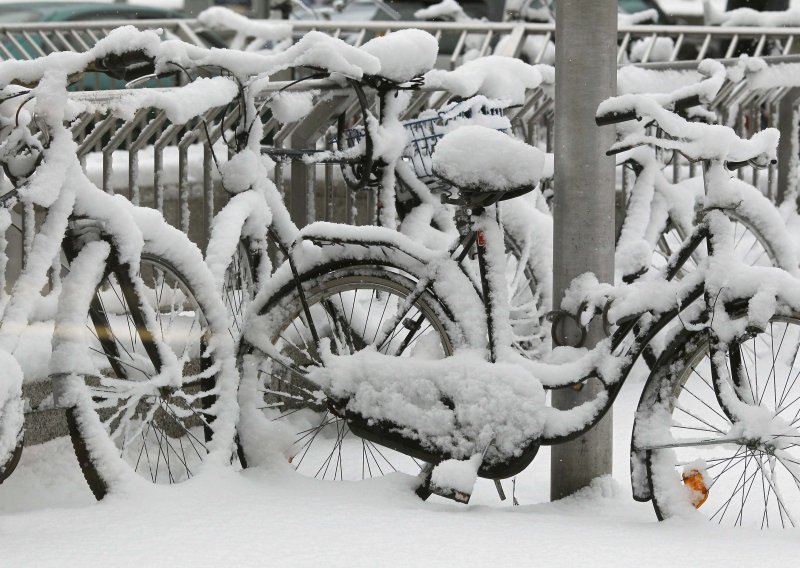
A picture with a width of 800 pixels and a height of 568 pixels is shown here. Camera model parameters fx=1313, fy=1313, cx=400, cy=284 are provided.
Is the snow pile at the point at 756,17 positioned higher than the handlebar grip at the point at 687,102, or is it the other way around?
the snow pile at the point at 756,17

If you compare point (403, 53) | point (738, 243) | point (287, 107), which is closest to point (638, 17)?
point (738, 243)

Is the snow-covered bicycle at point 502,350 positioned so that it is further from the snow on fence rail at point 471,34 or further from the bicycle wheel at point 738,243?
the snow on fence rail at point 471,34

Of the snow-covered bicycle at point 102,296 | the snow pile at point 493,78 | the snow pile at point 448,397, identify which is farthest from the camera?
the snow pile at point 493,78

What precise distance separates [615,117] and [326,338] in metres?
1.20

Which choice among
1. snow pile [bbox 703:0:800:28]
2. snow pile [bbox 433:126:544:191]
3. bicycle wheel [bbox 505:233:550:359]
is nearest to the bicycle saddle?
snow pile [bbox 433:126:544:191]

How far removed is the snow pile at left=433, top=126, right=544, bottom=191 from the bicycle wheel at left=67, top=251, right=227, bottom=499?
97cm

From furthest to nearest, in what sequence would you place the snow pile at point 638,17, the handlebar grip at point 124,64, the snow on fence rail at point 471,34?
the snow pile at point 638,17 → the snow on fence rail at point 471,34 → the handlebar grip at point 124,64

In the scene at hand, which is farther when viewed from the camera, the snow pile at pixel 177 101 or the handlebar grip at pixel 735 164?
the snow pile at pixel 177 101

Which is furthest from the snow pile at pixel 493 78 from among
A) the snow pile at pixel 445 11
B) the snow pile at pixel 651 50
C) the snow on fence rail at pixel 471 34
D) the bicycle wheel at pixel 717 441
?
the snow pile at pixel 445 11

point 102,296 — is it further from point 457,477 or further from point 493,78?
point 493,78

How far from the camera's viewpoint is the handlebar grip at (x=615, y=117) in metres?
3.97

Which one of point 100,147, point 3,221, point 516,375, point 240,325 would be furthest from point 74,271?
point 100,147

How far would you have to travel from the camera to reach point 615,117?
13.1 feet

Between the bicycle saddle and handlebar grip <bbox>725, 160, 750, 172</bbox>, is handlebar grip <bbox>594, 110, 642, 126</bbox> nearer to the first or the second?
the bicycle saddle
